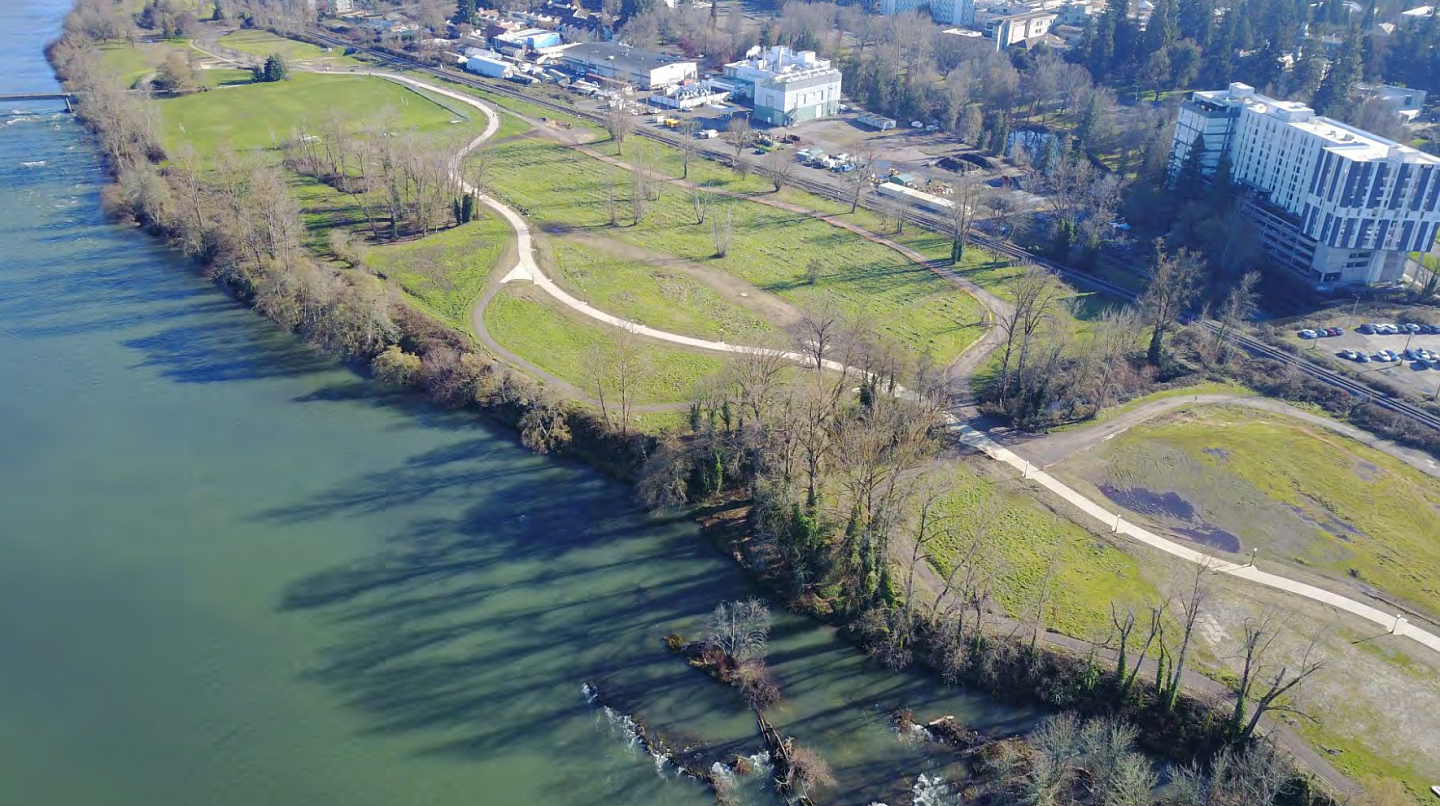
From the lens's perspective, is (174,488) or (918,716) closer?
(918,716)

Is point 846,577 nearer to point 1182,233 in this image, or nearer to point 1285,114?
point 1182,233

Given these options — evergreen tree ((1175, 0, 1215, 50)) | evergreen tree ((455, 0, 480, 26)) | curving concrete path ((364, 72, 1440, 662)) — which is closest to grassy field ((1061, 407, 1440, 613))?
curving concrete path ((364, 72, 1440, 662))

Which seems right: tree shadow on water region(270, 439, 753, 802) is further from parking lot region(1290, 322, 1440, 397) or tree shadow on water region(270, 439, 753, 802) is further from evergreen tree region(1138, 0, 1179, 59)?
evergreen tree region(1138, 0, 1179, 59)

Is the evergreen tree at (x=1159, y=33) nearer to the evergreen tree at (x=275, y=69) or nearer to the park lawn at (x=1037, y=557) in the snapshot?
the park lawn at (x=1037, y=557)

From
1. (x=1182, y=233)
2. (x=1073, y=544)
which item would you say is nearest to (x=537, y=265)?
(x=1073, y=544)

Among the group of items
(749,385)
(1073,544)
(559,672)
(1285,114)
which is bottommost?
(559,672)

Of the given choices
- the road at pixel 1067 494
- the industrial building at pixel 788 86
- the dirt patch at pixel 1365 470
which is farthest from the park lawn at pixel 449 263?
the dirt patch at pixel 1365 470

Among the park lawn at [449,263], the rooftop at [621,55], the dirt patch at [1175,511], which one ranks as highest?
the rooftop at [621,55]

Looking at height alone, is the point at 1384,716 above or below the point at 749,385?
below
